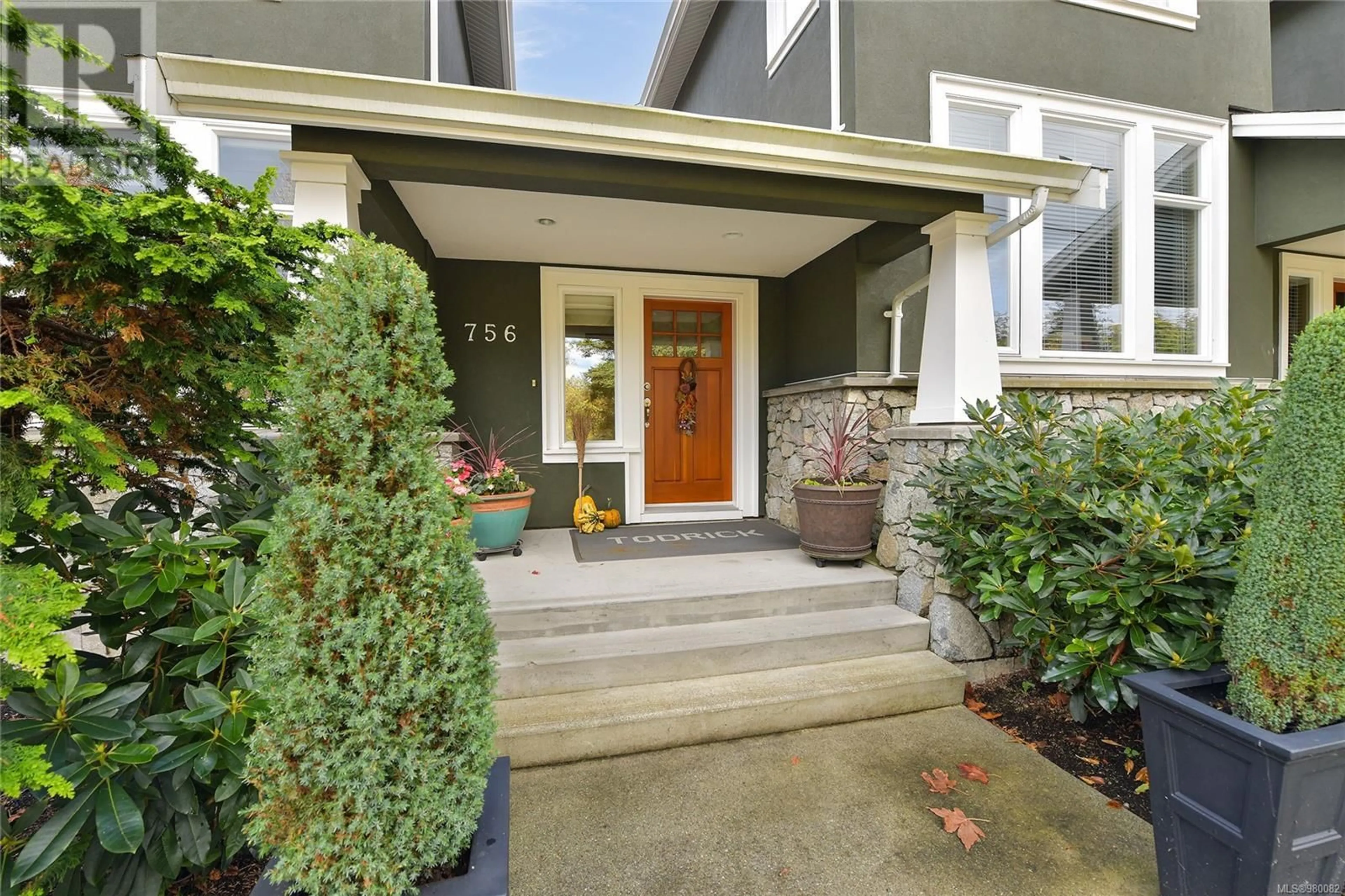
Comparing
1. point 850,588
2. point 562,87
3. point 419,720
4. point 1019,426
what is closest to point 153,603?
point 419,720

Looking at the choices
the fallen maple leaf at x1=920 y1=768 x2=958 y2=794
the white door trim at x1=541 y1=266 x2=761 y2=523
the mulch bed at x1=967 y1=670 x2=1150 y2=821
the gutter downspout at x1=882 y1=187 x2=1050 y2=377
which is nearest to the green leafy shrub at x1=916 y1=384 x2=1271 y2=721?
the mulch bed at x1=967 y1=670 x2=1150 y2=821

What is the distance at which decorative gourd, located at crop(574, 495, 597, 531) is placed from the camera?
15.4 feet

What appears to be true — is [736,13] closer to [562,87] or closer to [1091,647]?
[562,87]

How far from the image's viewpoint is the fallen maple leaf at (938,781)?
2100mm

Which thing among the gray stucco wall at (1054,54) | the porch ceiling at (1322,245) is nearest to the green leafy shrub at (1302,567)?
the gray stucco wall at (1054,54)

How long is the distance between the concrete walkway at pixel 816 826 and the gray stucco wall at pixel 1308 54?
260 inches

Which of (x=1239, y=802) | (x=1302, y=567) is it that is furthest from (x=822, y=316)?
(x=1239, y=802)

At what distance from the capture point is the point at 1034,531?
2475 millimetres

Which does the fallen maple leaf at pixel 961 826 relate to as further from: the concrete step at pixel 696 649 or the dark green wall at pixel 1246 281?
the dark green wall at pixel 1246 281

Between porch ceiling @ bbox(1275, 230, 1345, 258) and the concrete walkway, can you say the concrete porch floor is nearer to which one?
the concrete walkway

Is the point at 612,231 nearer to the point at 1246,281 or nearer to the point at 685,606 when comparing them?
the point at 685,606

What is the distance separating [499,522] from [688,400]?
2143mm

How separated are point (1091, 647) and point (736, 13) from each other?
677 cm

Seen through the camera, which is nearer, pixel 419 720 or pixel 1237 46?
pixel 419 720
